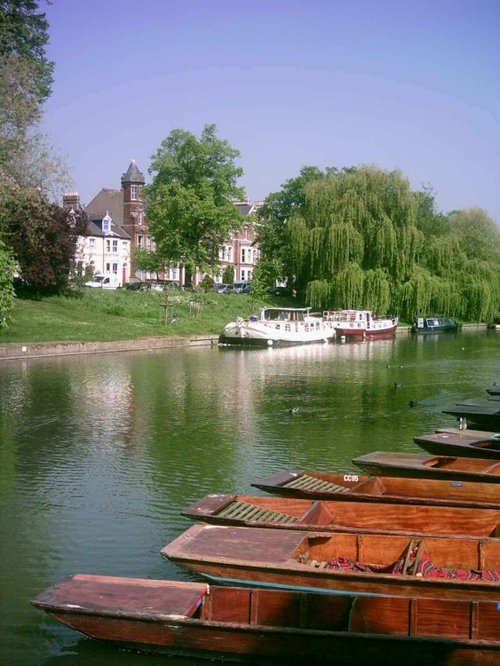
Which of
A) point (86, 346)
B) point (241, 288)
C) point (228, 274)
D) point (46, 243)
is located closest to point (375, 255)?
point (241, 288)

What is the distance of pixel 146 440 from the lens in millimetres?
19656

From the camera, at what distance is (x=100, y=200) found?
296 ft

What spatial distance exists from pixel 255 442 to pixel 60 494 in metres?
5.92

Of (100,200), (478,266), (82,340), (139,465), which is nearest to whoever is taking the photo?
(139,465)

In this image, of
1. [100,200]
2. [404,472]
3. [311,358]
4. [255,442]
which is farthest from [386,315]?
[404,472]

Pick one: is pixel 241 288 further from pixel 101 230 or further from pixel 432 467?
pixel 432 467

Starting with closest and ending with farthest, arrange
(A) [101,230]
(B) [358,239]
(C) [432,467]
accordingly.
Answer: (C) [432,467], (B) [358,239], (A) [101,230]

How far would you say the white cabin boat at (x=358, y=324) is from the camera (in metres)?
57.9

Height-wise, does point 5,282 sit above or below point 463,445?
above

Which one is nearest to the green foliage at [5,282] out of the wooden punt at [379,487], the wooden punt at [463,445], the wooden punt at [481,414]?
the wooden punt at [481,414]

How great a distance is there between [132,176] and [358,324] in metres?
39.3

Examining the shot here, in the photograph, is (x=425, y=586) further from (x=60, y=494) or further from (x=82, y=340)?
(x=82, y=340)

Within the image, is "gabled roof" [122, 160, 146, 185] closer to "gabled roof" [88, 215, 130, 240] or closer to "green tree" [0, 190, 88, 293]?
"gabled roof" [88, 215, 130, 240]

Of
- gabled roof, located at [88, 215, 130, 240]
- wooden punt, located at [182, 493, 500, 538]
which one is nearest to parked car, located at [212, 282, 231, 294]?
gabled roof, located at [88, 215, 130, 240]
